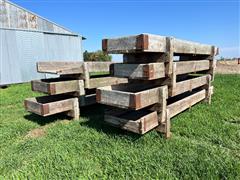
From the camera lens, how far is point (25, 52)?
12219 millimetres

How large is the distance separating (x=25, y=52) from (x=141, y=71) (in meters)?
11.8

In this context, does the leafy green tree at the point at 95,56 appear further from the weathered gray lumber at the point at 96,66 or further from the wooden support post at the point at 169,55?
the wooden support post at the point at 169,55

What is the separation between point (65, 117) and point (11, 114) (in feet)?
5.10

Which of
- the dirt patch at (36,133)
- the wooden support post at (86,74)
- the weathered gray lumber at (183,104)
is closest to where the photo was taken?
the weathered gray lumber at (183,104)

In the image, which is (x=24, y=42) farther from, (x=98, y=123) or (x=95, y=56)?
(x=95, y=56)

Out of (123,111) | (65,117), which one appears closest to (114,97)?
(123,111)

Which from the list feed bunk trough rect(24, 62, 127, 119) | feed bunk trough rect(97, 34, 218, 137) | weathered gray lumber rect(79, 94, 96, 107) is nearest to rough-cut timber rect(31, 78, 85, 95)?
feed bunk trough rect(24, 62, 127, 119)

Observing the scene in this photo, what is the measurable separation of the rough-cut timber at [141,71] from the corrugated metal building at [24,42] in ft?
35.5

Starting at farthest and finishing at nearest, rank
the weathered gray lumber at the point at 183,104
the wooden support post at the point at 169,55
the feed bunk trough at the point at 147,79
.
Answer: the weathered gray lumber at the point at 183,104 < the wooden support post at the point at 169,55 < the feed bunk trough at the point at 147,79

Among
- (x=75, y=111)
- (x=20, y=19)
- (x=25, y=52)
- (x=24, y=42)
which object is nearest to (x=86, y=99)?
(x=75, y=111)

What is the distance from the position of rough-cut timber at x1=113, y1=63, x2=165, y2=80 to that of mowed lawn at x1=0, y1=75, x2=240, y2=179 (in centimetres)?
91

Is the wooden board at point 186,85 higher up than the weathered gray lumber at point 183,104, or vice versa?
the wooden board at point 186,85

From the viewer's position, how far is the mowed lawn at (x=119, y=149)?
6.82 feet

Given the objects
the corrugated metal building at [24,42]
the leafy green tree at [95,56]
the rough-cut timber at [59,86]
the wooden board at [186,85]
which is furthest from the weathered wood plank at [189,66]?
the leafy green tree at [95,56]
